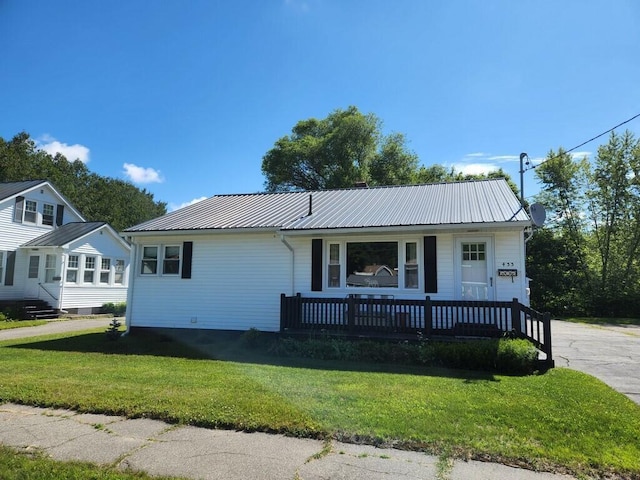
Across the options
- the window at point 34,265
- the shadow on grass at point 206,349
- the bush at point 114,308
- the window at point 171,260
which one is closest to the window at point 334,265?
the shadow on grass at point 206,349

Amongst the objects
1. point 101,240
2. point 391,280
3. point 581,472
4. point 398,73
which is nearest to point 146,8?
point 398,73

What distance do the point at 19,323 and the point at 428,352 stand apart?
16387 mm

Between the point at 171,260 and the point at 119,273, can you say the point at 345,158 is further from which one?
the point at 171,260

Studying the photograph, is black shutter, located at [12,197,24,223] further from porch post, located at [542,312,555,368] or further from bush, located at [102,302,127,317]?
porch post, located at [542,312,555,368]

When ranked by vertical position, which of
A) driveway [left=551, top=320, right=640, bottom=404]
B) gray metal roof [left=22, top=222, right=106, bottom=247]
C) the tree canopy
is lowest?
driveway [left=551, top=320, right=640, bottom=404]

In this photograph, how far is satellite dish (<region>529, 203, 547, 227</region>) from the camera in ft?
32.1

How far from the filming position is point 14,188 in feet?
68.3

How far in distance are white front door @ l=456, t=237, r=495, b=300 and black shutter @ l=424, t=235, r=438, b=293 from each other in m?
0.54

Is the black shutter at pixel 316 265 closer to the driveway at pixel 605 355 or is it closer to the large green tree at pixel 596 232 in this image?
the driveway at pixel 605 355

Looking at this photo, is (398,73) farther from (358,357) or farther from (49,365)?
(49,365)

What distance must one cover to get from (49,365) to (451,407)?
7.50 m

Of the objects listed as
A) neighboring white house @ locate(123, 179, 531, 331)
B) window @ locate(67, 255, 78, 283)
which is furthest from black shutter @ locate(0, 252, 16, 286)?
neighboring white house @ locate(123, 179, 531, 331)

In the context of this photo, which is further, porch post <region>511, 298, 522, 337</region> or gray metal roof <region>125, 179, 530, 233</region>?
gray metal roof <region>125, 179, 530, 233</region>

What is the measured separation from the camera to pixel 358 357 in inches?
349
